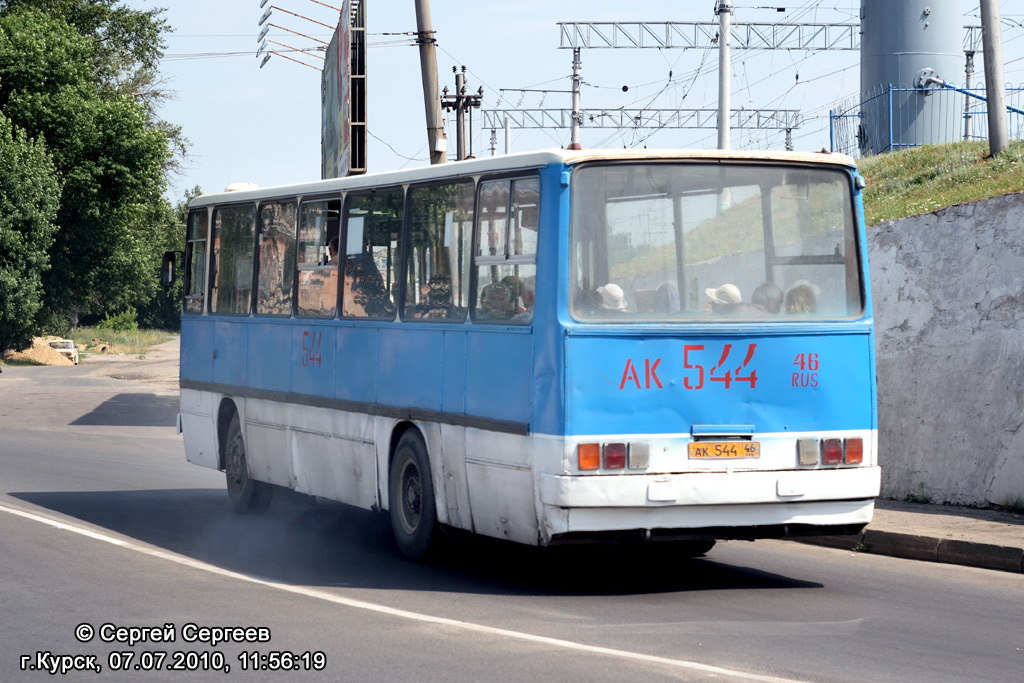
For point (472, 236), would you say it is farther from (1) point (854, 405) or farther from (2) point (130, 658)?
(2) point (130, 658)

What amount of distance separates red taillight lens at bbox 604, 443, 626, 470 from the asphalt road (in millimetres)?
858

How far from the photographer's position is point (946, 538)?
10.8 meters

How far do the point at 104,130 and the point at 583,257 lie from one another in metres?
41.5

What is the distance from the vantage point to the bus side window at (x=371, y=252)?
10852mm

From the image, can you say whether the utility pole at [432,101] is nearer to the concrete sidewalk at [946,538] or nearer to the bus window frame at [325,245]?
the bus window frame at [325,245]

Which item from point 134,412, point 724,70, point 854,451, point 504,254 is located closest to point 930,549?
point 854,451

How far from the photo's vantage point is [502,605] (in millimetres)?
8633

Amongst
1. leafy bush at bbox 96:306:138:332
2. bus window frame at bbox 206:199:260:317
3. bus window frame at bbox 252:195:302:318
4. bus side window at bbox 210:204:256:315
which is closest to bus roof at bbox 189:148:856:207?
bus window frame at bbox 252:195:302:318

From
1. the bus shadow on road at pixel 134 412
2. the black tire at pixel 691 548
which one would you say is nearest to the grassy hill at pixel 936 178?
the black tire at pixel 691 548

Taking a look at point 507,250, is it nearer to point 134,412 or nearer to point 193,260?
point 193,260

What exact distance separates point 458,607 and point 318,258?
14.5 ft

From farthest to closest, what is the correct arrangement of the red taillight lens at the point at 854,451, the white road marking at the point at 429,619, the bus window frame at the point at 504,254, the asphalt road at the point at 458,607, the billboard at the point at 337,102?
the billboard at the point at 337,102 < the red taillight lens at the point at 854,451 < the bus window frame at the point at 504,254 < the asphalt road at the point at 458,607 < the white road marking at the point at 429,619

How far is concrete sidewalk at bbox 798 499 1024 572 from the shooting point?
1045 centimetres

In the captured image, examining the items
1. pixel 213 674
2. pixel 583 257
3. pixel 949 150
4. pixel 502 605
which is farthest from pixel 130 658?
pixel 949 150
